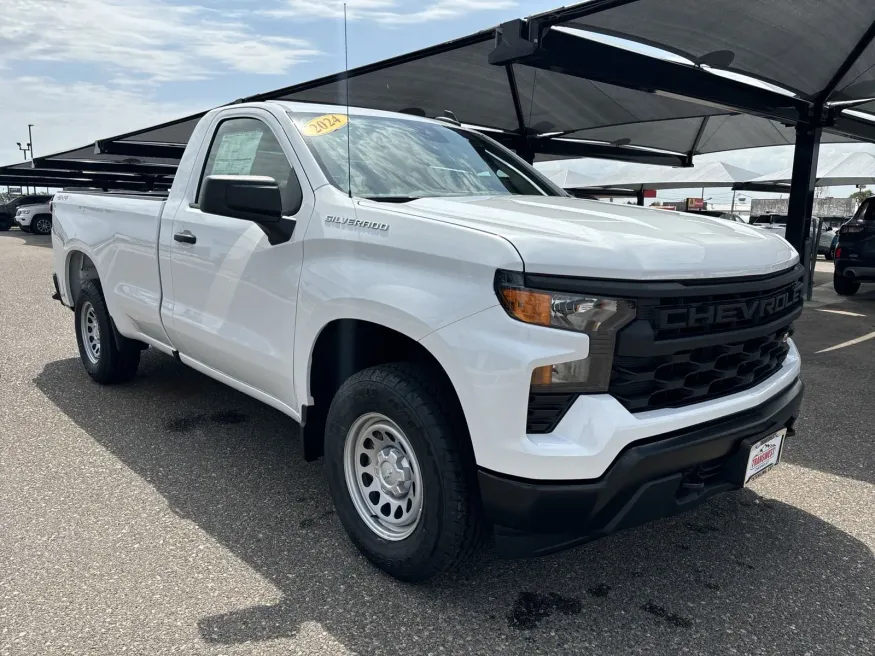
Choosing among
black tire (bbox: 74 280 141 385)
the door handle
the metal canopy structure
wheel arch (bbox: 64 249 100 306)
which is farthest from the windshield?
the metal canopy structure

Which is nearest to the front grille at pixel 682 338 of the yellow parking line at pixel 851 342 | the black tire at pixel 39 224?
the yellow parking line at pixel 851 342

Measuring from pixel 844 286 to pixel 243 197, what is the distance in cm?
1171

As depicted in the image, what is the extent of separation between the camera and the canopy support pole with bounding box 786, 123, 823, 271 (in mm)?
9562

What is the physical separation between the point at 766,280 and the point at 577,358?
0.94 m

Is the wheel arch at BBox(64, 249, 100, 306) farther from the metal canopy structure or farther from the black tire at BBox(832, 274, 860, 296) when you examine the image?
the metal canopy structure

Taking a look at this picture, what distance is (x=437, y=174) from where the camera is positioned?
10.9 ft

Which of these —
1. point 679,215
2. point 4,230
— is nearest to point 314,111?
point 679,215

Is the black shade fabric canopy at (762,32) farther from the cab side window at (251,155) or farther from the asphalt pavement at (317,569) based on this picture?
the asphalt pavement at (317,569)

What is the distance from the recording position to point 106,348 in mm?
4988

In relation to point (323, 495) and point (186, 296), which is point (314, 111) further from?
point (323, 495)

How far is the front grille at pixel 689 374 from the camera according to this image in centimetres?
224

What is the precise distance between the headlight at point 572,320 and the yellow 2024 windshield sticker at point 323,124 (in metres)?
1.54

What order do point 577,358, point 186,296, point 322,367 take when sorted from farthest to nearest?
1. point 186,296
2. point 322,367
3. point 577,358

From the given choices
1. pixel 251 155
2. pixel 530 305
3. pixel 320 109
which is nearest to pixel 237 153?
pixel 251 155
